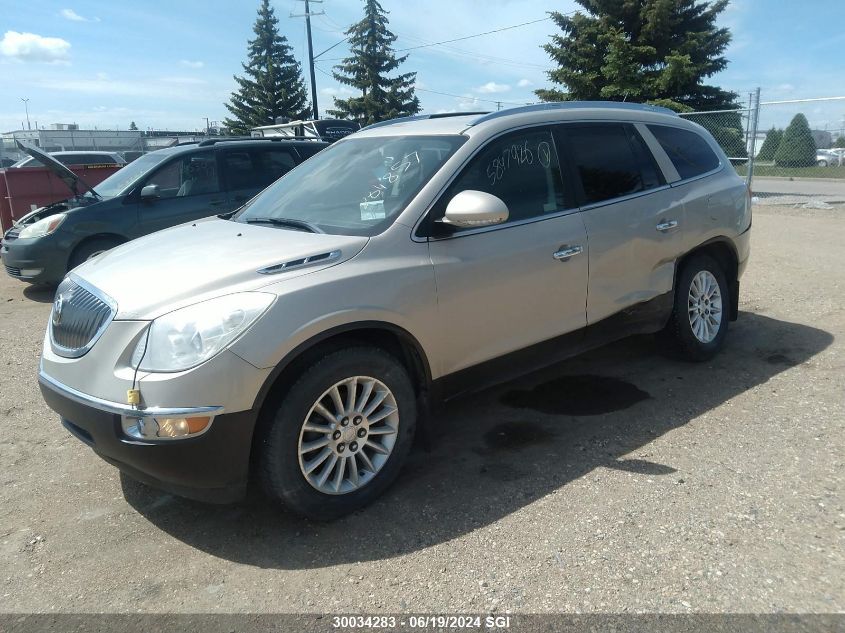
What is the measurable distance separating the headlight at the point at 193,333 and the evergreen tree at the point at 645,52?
19520mm

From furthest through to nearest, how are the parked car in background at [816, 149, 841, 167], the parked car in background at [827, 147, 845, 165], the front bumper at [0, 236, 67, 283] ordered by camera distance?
1. the parked car in background at [816, 149, 841, 167]
2. the parked car in background at [827, 147, 845, 165]
3. the front bumper at [0, 236, 67, 283]

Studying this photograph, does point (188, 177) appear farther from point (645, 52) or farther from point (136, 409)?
point (645, 52)

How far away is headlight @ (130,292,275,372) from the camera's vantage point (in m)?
2.77

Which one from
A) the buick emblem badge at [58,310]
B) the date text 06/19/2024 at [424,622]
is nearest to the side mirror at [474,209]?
the date text 06/19/2024 at [424,622]

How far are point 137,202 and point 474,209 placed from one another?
620cm

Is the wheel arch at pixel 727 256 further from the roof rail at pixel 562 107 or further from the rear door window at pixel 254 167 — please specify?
the rear door window at pixel 254 167

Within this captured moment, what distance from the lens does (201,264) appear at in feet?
10.5

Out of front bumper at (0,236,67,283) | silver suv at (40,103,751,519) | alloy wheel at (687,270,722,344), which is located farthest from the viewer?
front bumper at (0,236,67,283)

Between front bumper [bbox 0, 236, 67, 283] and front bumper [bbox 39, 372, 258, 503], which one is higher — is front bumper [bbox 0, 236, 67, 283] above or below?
above

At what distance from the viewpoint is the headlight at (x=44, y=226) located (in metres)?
8.02

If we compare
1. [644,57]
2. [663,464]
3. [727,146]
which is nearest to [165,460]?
[663,464]

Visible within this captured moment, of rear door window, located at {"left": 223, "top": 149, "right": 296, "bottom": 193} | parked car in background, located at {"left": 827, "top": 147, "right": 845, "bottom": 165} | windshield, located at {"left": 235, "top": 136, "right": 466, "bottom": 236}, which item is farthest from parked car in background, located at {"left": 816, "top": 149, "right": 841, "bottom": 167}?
windshield, located at {"left": 235, "top": 136, "right": 466, "bottom": 236}

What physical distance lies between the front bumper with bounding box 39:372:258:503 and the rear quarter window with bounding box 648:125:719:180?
3601 millimetres

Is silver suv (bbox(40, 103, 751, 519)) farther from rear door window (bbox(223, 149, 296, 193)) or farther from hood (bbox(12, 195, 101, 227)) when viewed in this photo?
hood (bbox(12, 195, 101, 227))
